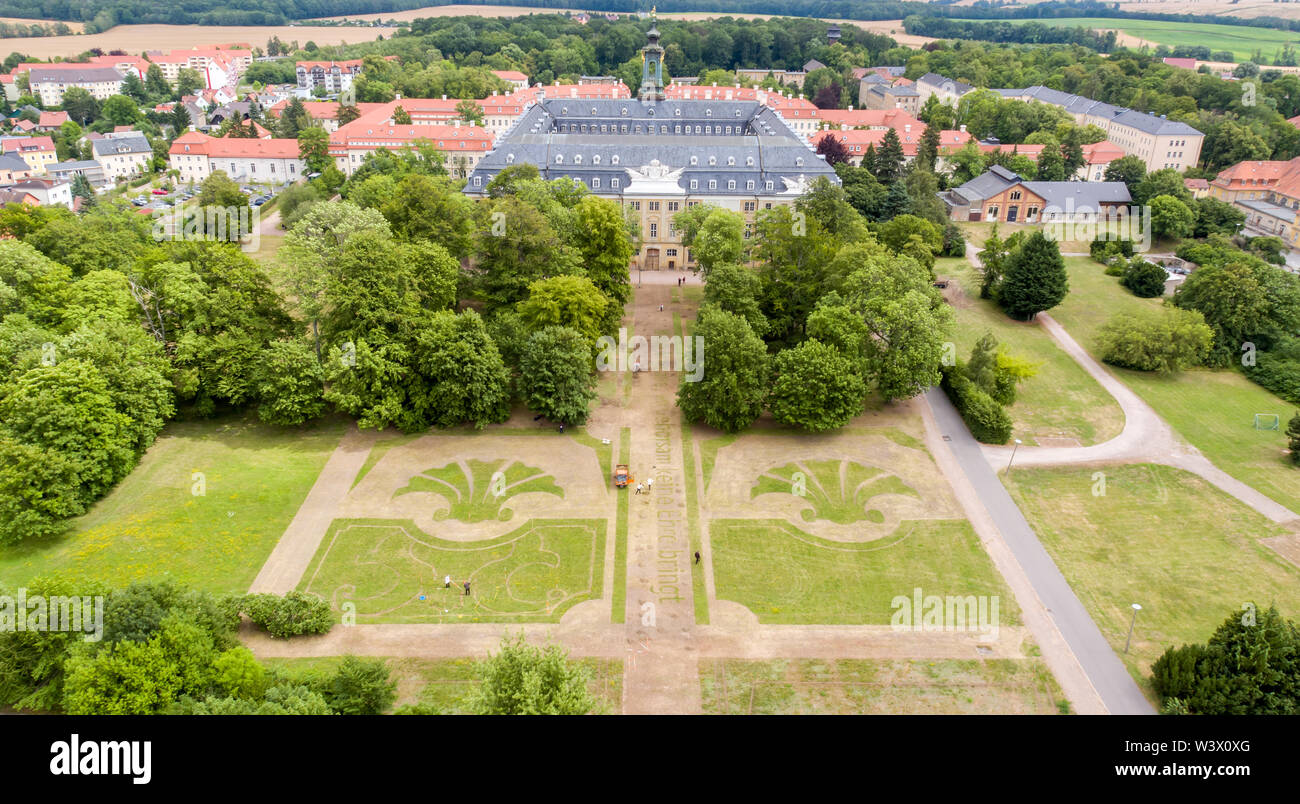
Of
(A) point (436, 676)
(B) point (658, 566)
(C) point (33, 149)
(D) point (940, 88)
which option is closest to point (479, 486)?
(B) point (658, 566)

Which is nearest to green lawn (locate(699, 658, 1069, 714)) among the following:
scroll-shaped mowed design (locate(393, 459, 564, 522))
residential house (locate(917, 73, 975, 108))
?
scroll-shaped mowed design (locate(393, 459, 564, 522))

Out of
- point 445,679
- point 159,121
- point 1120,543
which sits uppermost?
point 159,121

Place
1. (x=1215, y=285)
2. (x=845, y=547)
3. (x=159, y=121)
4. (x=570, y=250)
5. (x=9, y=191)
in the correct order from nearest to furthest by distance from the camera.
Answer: (x=845, y=547) < (x=570, y=250) < (x=1215, y=285) < (x=9, y=191) < (x=159, y=121)

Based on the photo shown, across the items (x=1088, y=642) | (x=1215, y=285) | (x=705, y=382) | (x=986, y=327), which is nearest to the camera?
(x=1088, y=642)

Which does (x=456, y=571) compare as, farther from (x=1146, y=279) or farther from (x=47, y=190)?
(x=47, y=190)

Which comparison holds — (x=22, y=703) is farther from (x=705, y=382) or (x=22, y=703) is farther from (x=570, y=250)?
(x=570, y=250)

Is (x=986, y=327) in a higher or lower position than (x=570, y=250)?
lower

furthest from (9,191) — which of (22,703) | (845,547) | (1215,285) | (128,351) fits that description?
(1215,285)
